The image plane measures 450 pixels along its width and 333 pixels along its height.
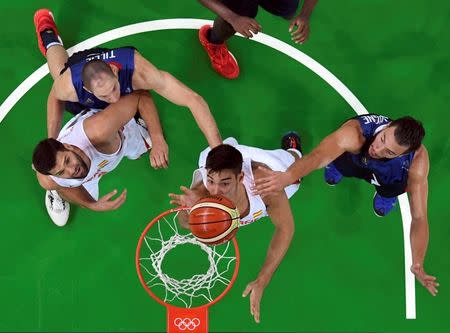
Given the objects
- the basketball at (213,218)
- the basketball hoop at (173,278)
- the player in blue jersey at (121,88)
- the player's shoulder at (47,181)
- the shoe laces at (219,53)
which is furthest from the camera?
the shoe laces at (219,53)

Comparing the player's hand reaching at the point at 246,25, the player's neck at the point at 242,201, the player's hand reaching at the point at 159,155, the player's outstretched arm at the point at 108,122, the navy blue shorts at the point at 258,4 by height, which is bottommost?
the player's neck at the point at 242,201

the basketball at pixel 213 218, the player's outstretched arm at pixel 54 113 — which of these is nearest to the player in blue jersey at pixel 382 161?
the basketball at pixel 213 218

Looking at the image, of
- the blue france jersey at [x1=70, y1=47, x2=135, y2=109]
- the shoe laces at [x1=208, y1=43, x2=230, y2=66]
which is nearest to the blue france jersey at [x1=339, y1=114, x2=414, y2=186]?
the shoe laces at [x1=208, y1=43, x2=230, y2=66]

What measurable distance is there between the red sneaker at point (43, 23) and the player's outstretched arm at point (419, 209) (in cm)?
321

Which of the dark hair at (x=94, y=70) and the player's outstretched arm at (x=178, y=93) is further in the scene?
the player's outstretched arm at (x=178, y=93)

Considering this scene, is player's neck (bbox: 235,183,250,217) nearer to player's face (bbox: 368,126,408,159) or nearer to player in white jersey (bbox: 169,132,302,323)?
player in white jersey (bbox: 169,132,302,323)

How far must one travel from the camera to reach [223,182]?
3113 mm

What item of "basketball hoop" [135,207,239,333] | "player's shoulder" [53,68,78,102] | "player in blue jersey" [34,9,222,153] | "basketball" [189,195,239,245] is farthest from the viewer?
"basketball hoop" [135,207,239,333]

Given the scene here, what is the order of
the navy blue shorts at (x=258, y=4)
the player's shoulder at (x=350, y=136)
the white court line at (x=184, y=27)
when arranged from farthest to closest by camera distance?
the white court line at (x=184, y=27) < the navy blue shorts at (x=258, y=4) < the player's shoulder at (x=350, y=136)

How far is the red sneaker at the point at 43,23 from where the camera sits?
14.7 ft

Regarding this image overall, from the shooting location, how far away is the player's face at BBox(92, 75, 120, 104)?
3.24 m

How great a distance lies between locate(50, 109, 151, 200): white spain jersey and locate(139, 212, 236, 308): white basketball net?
0.65 metres

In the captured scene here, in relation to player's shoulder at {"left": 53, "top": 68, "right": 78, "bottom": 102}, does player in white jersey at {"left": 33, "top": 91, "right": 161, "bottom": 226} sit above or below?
below

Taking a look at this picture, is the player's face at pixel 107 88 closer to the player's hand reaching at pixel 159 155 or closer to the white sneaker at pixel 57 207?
the player's hand reaching at pixel 159 155
